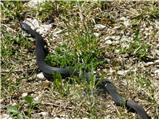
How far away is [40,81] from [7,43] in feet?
2.40

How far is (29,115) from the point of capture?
14.5ft

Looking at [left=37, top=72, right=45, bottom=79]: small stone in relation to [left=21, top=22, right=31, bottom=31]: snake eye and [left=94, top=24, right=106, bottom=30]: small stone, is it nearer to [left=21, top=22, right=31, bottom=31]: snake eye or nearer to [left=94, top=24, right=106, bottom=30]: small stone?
[left=21, top=22, right=31, bottom=31]: snake eye

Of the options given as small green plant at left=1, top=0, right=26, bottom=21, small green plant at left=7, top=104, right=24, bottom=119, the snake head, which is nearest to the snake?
Answer: the snake head

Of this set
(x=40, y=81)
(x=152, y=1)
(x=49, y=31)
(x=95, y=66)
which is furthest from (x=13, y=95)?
(x=152, y=1)

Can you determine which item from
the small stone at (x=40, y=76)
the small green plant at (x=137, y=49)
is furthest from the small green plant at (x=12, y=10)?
the small green plant at (x=137, y=49)

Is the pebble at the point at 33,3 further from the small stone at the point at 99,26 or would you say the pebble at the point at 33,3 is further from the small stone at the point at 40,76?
the small stone at the point at 40,76

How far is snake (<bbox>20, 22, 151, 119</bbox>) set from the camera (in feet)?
14.1

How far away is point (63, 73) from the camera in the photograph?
4.78 m

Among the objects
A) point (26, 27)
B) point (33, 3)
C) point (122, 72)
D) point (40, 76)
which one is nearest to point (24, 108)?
point (40, 76)

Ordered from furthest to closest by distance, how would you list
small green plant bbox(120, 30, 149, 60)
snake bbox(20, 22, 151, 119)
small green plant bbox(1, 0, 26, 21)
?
small green plant bbox(1, 0, 26, 21), small green plant bbox(120, 30, 149, 60), snake bbox(20, 22, 151, 119)

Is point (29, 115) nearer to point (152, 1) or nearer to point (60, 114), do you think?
point (60, 114)

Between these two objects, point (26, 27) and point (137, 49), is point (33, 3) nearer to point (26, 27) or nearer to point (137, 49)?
point (26, 27)

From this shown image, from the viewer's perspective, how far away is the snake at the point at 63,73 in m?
4.29

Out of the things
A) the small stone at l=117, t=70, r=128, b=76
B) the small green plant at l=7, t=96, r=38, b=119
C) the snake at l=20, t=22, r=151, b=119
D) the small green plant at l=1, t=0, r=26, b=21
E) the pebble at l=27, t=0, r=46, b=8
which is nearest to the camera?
the snake at l=20, t=22, r=151, b=119
